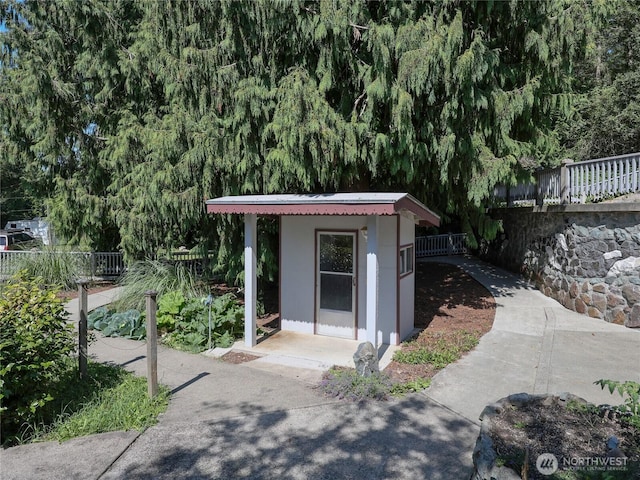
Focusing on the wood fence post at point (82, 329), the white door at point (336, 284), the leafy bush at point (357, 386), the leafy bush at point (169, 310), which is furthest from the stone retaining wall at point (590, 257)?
the wood fence post at point (82, 329)

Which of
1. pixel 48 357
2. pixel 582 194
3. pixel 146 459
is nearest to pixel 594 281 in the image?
pixel 582 194

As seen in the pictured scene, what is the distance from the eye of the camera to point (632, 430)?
3.28m

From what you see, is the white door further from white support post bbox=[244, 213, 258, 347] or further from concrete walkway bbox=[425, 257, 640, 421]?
concrete walkway bbox=[425, 257, 640, 421]

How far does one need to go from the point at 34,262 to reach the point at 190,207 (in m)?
6.34

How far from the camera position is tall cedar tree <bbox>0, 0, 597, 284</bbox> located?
6516 millimetres

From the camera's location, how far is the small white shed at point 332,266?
6477mm

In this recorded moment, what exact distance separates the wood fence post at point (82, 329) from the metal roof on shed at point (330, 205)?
2.25 meters

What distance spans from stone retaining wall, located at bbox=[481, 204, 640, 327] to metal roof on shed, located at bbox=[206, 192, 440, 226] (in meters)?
3.91

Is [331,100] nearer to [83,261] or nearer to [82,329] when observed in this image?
[82,329]

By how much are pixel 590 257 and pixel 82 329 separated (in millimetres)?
8993

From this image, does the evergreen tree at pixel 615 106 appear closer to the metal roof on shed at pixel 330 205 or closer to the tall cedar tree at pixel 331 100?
the tall cedar tree at pixel 331 100


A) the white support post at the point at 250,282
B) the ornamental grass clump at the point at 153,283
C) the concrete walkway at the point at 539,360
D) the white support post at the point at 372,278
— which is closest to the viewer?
the concrete walkway at the point at 539,360

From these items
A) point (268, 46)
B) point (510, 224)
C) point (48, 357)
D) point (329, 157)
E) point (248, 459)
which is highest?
point (268, 46)

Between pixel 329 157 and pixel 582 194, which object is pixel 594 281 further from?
pixel 329 157
